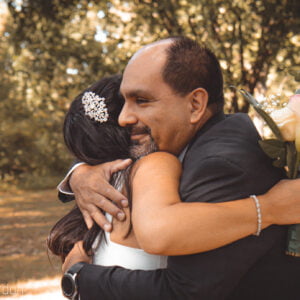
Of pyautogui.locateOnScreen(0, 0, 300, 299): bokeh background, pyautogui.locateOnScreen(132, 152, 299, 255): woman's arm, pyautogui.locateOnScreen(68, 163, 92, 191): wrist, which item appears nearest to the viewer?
pyautogui.locateOnScreen(132, 152, 299, 255): woman's arm

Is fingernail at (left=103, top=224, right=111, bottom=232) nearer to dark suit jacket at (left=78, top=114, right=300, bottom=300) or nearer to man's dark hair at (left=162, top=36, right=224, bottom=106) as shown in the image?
dark suit jacket at (left=78, top=114, right=300, bottom=300)

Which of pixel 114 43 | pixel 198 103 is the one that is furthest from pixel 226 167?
pixel 114 43

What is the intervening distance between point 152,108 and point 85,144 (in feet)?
1.78

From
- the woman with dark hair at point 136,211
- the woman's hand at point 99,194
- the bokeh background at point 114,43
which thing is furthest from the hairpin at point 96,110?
the bokeh background at point 114,43

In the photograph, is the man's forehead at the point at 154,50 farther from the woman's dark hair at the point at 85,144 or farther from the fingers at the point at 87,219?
the fingers at the point at 87,219

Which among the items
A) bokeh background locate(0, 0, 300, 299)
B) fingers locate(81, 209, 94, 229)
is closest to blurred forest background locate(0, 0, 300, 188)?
bokeh background locate(0, 0, 300, 299)

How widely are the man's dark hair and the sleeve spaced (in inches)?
19.6

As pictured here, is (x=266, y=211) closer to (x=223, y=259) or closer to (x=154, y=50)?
(x=223, y=259)

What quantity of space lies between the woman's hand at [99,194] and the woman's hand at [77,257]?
0.13m

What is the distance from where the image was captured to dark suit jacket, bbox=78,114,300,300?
2.03m

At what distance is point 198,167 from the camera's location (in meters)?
2.09

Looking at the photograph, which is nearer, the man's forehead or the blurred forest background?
the man's forehead

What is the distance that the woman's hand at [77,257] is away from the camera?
2482 mm

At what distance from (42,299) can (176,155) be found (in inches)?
173
